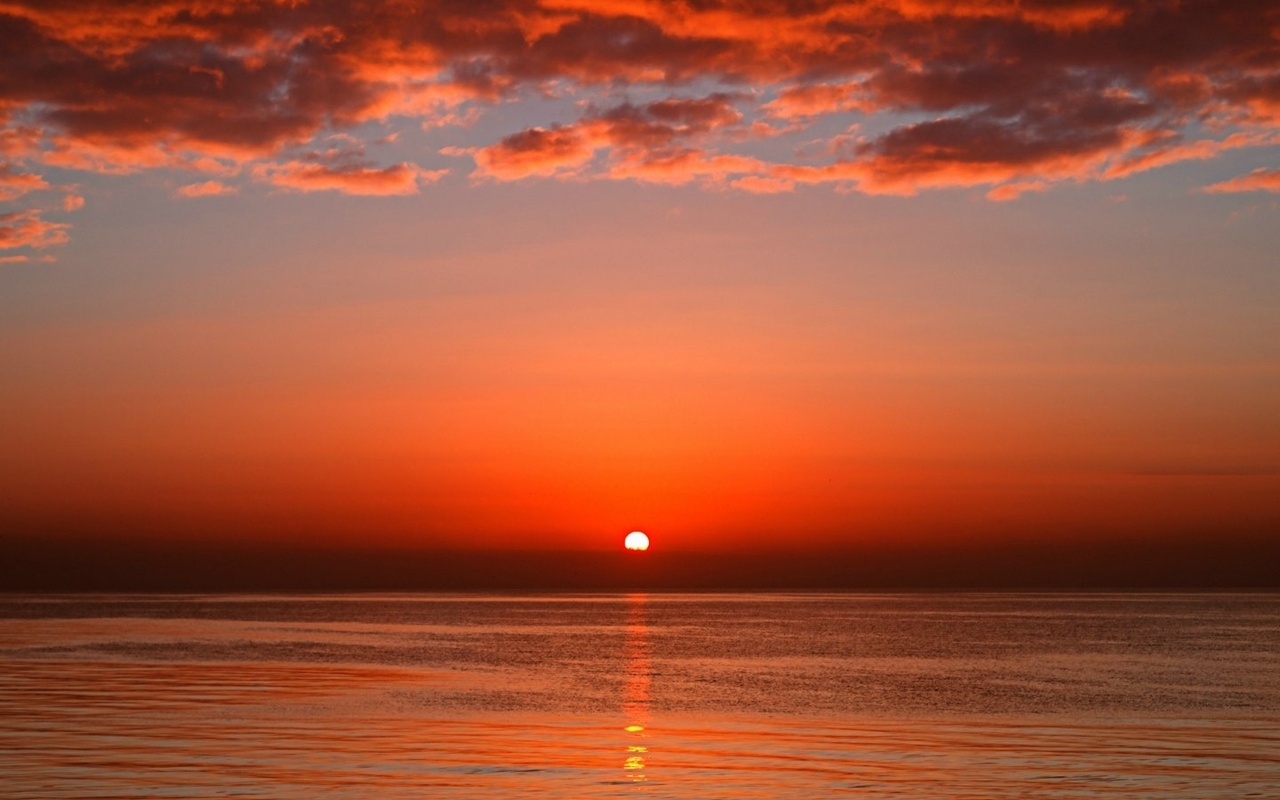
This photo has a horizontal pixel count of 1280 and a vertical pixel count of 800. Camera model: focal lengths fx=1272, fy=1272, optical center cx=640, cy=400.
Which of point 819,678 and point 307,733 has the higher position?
point 819,678

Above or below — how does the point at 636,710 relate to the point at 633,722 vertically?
above

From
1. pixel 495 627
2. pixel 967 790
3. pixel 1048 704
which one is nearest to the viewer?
pixel 967 790

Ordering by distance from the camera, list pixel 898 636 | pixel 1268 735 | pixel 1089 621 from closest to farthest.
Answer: pixel 1268 735 → pixel 898 636 → pixel 1089 621

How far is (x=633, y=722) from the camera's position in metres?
33.0

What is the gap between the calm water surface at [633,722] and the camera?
22.9m

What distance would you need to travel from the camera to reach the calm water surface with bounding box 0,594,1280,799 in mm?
22938

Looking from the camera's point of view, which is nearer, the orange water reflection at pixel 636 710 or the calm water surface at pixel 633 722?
the calm water surface at pixel 633 722

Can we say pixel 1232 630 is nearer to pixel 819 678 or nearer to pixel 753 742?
pixel 819 678

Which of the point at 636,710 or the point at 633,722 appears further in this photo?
the point at 636,710

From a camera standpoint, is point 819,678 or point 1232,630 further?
point 1232,630

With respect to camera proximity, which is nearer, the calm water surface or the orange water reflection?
the calm water surface

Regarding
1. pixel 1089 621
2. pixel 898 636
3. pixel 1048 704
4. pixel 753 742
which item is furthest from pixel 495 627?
pixel 753 742

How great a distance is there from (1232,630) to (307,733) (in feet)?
287

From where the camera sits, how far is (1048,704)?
38781 mm
